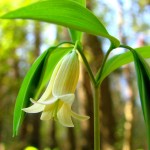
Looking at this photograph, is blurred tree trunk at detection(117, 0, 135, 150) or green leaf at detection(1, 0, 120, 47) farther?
blurred tree trunk at detection(117, 0, 135, 150)

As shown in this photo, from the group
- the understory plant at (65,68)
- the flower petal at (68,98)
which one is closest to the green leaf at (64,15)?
the understory plant at (65,68)

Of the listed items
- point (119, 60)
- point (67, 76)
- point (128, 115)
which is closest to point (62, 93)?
point (67, 76)

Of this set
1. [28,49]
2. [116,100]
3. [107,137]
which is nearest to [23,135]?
[28,49]

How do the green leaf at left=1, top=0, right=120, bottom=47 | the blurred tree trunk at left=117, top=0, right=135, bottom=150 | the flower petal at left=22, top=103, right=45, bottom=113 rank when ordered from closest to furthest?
the green leaf at left=1, top=0, right=120, bottom=47 → the flower petal at left=22, top=103, right=45, bottom=113 → the blurred tree trunk at left=117, top=0, right=135, bottom=150

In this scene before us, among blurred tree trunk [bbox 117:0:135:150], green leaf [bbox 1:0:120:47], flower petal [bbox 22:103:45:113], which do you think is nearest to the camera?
green leaf [bbox 1:0:120:47]

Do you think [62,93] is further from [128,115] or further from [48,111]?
[128,115]

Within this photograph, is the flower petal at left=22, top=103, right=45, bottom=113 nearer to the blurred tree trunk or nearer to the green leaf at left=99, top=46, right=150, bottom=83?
the green leaf at left=99, top=46, right=150, bottom=83

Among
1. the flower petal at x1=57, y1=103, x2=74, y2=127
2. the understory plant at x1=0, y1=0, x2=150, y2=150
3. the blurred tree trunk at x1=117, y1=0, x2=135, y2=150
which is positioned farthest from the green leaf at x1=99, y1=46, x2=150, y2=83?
the blurred tree trunk at x1=117, y1=0, x2=135, y2=150

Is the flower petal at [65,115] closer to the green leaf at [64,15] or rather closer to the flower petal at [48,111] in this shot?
the flower petal at [48,111]

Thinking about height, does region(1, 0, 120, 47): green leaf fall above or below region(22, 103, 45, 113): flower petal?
above
